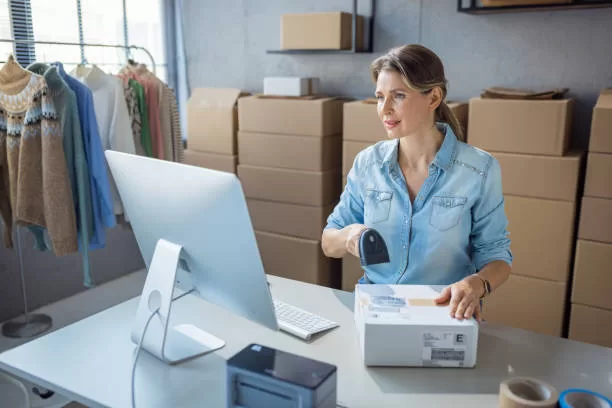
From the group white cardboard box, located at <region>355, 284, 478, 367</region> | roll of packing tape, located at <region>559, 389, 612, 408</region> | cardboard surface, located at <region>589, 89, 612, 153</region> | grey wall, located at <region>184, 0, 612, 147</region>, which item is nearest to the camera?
roll of packing tape, located at <region>559, 389, 612, 408</region>

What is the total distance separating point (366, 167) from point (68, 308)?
2.16 meters

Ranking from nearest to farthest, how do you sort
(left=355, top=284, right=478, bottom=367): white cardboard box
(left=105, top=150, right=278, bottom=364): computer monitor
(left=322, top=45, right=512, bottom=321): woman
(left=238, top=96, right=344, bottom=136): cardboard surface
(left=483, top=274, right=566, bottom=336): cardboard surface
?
(left=105, top=150, right=278, bottom=364): computer monitor, (left=355, top=284, right=478, bottom=367): white cardboard box, (left=322, top=45, right=512, bottom=321): woman, (left=483, top=274, right=566, bottom=336): cardboard surface, (left=238, top=96, right=344, bottom=136): cardboard surface

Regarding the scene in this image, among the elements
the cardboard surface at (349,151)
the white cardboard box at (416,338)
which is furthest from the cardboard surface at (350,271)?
the white cardboard box at (416,338)

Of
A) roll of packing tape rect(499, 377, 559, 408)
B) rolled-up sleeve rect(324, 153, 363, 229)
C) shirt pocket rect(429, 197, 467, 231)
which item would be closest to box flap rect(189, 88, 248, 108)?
rolled-up sleeve rect(324, 153, 363, 229)

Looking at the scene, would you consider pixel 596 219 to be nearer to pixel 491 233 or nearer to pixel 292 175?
pixel 491 233

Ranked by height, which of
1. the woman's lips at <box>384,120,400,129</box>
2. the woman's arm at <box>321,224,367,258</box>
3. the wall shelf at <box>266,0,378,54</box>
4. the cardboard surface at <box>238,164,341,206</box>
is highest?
the wall shelf at <box>266,0,378,54</box>

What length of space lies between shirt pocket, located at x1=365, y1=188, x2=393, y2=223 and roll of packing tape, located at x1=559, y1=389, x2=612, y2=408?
770 mm

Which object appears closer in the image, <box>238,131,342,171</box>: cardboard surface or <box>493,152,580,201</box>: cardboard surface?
<box>493,152,580,201</box>: cardboard surface

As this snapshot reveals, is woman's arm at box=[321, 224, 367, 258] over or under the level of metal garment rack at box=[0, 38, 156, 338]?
over

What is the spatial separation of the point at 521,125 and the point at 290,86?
125 cm

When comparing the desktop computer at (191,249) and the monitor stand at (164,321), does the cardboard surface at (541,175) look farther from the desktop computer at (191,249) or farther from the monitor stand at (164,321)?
the monitor stand at (164,321)

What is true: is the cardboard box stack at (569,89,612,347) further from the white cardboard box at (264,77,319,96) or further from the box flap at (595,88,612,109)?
the white cardboard box at (264,77,319,96)

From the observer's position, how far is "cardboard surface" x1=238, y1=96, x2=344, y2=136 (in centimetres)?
306

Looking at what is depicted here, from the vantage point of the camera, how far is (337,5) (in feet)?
11.0
